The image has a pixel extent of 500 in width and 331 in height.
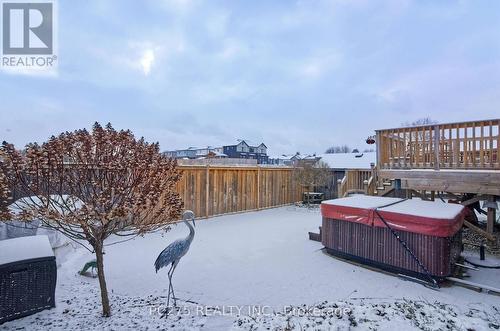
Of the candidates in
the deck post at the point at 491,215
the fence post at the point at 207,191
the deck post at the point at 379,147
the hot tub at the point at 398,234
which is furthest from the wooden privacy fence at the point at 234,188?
the deck post at the point at 491,215

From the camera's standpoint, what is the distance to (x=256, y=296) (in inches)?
135

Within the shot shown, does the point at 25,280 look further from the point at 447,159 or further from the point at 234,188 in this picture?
the point at 447,159

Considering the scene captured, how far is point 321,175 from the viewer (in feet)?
37.4

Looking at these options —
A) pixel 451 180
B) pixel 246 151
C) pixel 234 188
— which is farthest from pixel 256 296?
pixel 246 151

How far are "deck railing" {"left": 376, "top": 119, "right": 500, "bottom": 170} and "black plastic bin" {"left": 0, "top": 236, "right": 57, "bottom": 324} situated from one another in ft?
21.3

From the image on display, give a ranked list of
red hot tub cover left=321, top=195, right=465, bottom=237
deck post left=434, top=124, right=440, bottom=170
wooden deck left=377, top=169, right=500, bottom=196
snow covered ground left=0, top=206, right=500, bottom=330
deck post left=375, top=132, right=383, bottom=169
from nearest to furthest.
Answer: snow covered ground left=0, top=206, right=500, bottom=330
red hot tub cover left=321, top=195, right=465, bottom=237
wooden deck left=377, top=169, right=500, bottom=196
deck post left=434, top=124, right=440, bottom=170
deck post left=375, top=132, right=383, bottom=169

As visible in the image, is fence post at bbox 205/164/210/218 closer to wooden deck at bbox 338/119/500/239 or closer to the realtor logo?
the realtor logo

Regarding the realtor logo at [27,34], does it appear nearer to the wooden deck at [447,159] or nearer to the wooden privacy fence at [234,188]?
the wooden privacy fence at [234,188]

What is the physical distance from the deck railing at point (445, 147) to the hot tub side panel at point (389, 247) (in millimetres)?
1652

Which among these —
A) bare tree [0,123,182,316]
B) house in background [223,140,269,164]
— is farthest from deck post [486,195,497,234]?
house in background [223,140,269,164]

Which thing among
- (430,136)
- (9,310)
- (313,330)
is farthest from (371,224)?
(9,310)

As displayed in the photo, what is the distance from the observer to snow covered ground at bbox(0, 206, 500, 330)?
2.74 metres

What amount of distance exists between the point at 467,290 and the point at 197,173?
21.2 feet

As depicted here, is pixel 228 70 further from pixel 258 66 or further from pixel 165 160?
pixel 165 160
